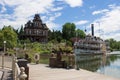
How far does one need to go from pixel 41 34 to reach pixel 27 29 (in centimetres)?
537

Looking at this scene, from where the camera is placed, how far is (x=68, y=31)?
4419 inches

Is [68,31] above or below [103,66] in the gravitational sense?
above

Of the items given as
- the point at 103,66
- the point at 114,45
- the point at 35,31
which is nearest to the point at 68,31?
the point at 35,31

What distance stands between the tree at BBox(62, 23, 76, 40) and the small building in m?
15.3

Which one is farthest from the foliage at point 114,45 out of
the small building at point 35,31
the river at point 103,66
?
the river at point 103,66

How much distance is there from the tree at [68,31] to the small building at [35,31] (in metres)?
15.3

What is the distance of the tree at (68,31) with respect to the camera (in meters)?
112

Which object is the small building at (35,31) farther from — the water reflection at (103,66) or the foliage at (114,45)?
the foliage at (114,45)

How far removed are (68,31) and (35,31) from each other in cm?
1997

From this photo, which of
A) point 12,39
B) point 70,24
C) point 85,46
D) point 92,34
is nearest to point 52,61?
point 12,39

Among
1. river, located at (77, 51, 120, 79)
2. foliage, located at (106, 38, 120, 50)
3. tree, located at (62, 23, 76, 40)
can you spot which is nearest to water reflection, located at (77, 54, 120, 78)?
river, located at (77, 51, 120, 79)

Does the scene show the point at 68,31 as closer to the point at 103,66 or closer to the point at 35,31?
the point at 35,31

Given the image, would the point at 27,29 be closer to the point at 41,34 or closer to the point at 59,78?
the point at 41,34

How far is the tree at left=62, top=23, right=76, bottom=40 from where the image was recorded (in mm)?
111625
